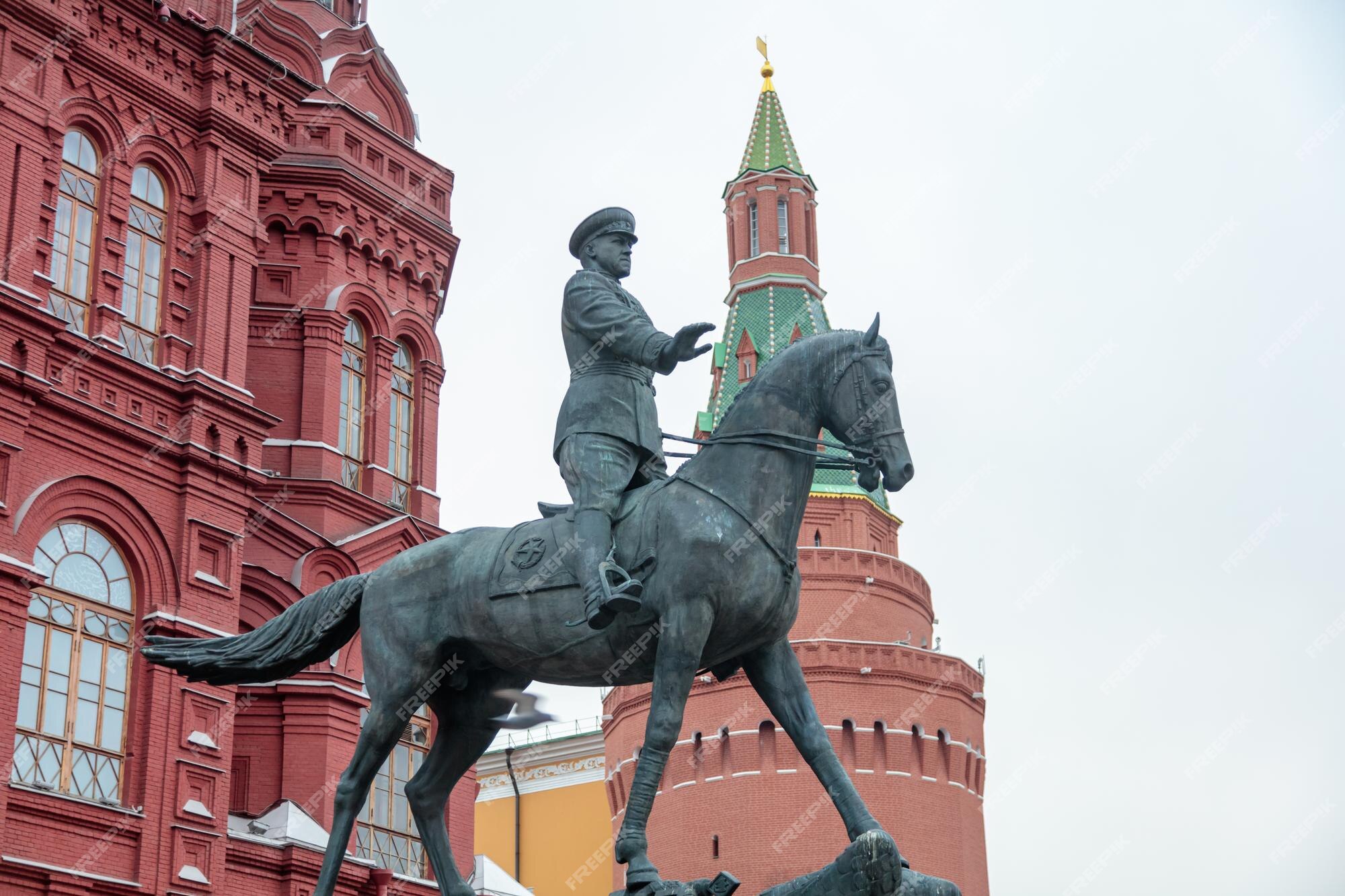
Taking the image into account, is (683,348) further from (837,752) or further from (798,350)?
(837,752)

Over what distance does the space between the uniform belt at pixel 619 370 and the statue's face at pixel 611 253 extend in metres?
0.64

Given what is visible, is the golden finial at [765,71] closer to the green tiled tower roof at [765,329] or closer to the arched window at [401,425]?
the green tiled tower roof at [765,329]

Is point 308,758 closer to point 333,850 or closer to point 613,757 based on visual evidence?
point 333,850

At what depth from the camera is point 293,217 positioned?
31.6 meters

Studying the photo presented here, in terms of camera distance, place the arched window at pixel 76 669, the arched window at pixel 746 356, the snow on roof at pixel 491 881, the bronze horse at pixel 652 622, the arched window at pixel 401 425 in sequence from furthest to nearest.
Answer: the arched window at pixel 746 356 → the arched window at pixel 401 425 → the snow on roof at pixel 491 881 → the arched window at pixel 76 669 → the bronze horse at pixel 652 622

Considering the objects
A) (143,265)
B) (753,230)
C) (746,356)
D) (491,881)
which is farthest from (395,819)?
(753,230)

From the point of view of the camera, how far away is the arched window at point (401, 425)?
3152cm

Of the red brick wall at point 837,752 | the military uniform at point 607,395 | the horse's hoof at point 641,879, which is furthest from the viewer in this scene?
the red brick wall at point 837,752

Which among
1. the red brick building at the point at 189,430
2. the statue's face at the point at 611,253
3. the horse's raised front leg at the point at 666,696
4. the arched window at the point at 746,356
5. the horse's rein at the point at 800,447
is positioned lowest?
the horse's raised front leg at the point at 666,696

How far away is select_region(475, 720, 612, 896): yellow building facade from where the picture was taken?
57.9 meters

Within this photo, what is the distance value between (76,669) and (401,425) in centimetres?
1010

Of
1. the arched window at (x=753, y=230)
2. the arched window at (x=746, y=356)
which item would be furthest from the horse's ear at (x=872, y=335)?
the arched window at (x=753, y=230)

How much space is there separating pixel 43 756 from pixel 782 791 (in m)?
32.6

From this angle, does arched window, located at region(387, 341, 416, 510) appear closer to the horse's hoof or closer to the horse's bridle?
the horse's bridle
